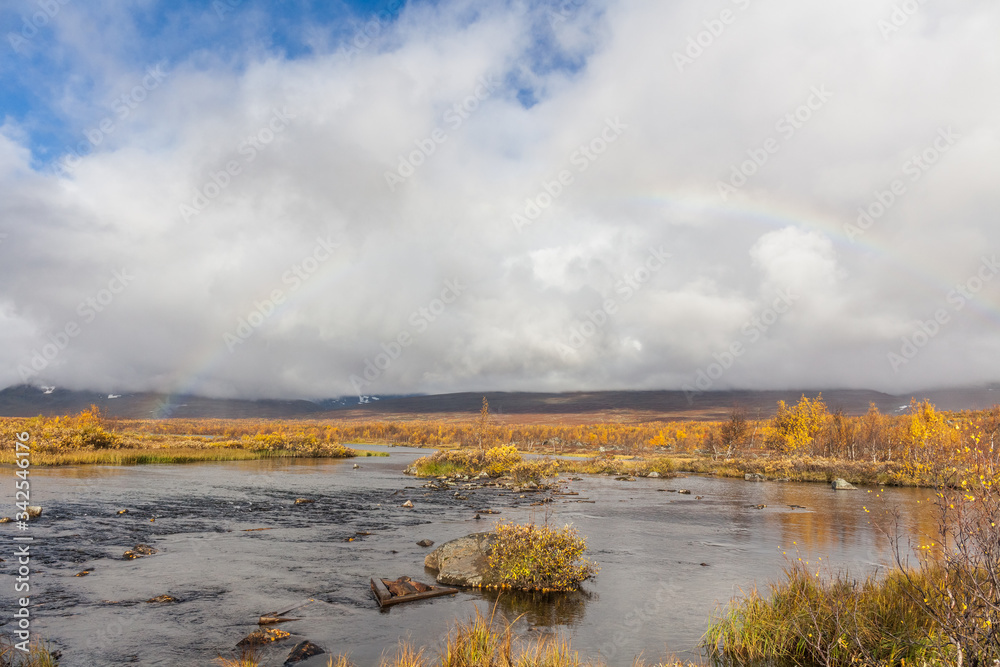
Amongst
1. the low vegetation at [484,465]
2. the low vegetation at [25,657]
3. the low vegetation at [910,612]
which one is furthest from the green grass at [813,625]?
the low vegetation at [484,465]

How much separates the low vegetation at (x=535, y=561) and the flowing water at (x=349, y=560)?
757 mm

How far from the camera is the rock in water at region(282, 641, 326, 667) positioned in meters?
11.6

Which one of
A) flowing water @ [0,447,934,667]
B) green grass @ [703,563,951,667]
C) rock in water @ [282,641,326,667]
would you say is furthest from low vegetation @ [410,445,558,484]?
rock in water @ [282,641,326,667]

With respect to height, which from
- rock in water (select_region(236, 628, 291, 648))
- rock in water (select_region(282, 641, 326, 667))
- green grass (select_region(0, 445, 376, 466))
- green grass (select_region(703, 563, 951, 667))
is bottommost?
green grass (select_region(0, 445, 376, 466))

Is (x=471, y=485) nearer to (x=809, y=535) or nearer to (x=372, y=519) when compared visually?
(x=372, y=519)

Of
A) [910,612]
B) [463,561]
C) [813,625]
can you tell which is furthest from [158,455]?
[910,612]

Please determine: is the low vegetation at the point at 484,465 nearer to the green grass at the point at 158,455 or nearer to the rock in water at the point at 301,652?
the green grass at the point at 158,455

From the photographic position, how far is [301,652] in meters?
11.9

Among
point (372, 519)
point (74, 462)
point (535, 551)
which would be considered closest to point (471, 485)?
point (372, 519)

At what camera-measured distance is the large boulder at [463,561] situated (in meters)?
17.9

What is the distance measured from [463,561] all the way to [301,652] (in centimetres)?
752

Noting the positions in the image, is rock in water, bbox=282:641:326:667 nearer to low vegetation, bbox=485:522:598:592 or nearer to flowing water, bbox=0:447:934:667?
Answer: flowing water, bbox=0:447:934:667

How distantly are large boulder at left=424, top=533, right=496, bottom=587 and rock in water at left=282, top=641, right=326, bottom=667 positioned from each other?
6374 mm

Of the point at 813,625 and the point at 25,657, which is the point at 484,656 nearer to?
the point at 813,625
